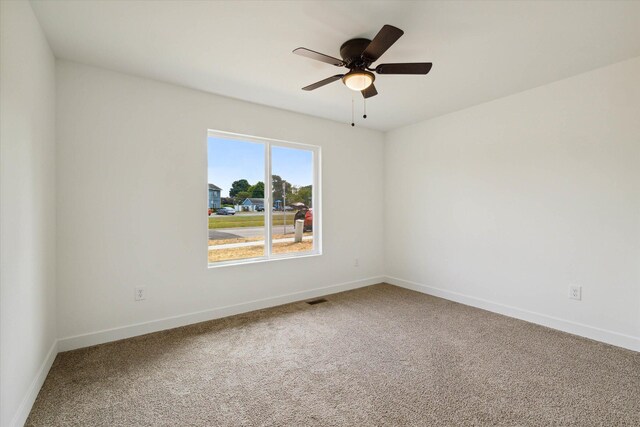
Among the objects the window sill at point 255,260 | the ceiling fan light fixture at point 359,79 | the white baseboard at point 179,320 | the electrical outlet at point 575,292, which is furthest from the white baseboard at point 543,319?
the ceiling fan light fixture at point 359,79

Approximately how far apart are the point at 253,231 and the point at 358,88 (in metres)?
2.10

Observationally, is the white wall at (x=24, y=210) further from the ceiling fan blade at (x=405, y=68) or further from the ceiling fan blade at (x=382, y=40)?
the ceiling fan blade at (x=405, y=68)

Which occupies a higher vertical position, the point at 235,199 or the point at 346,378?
the point at 235,199

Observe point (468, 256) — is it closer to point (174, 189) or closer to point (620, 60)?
point (620, 60)

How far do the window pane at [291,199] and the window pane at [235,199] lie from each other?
0.19 metres

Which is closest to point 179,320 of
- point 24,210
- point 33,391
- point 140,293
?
point 140,293

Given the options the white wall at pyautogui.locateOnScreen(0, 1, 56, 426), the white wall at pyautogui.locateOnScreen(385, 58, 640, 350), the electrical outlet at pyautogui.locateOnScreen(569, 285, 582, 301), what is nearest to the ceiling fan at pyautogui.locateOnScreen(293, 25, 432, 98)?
the white wall at pyautogui.locateOnScreen(0, 1, 56, 426)

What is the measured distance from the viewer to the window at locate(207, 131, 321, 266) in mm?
3418

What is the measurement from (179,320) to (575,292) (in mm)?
3895

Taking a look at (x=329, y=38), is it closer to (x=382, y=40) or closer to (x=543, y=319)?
(x=382, y=40)

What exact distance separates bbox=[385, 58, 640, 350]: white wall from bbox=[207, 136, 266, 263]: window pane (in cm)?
227

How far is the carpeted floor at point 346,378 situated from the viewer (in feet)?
5.72

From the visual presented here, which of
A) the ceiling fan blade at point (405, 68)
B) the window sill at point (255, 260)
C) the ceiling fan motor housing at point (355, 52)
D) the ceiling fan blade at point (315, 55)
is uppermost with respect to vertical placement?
the ceiling fan motor housing at point (355, 52)

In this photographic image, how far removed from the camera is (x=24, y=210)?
1.78 meters
